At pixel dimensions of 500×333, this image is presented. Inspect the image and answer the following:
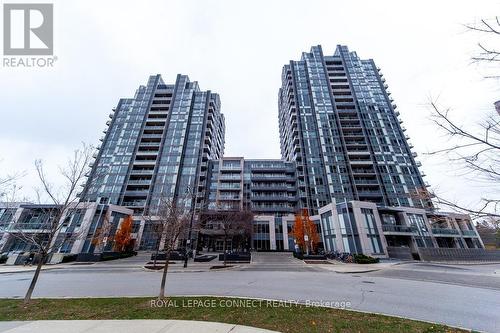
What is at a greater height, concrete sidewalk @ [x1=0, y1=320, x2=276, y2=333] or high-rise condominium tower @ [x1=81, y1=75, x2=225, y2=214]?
high-rise condominium tower @ [x1=81, y1=75, x2=225, y2=214]

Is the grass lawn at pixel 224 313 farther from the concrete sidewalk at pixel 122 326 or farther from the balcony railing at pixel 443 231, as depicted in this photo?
the balcony railing at pixel 443 231

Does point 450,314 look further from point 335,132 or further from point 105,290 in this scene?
point 335,132

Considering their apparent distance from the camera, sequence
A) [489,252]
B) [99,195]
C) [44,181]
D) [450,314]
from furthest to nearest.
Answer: [99,195] < [489,252] < [44,181] < [450,314]

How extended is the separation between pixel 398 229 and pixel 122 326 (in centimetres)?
4632

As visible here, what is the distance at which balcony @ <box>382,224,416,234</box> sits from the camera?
126ft

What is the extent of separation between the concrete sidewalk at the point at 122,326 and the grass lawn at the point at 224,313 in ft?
1.71

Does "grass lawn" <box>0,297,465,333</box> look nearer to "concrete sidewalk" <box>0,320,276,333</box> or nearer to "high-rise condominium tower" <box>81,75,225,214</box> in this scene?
"concrete sidewalk" <box>0,320,276,333</box>

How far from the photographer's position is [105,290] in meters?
12.4

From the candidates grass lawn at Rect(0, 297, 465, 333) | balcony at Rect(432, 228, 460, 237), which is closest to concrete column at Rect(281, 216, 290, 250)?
balcony at Rect(432, 228, 460, 237)

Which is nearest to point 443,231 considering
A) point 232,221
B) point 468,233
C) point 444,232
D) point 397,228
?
point 444,232

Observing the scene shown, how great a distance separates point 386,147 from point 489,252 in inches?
1390

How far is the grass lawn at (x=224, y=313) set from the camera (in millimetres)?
6254

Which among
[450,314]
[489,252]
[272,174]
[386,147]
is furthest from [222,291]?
[386,147]

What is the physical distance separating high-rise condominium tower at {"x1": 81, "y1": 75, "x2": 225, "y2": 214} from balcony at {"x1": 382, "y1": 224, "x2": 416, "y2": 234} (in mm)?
41692
